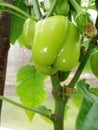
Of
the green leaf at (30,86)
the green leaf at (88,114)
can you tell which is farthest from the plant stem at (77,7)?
the green leaf at (30,86)

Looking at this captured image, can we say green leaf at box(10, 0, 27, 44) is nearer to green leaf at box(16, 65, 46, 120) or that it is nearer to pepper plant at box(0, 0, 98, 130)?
green leaf at box(16, 65, 46, 120)

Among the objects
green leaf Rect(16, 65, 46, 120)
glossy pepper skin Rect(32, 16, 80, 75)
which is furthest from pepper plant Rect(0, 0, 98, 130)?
green leaf Rect(16, 65, 46, 120)

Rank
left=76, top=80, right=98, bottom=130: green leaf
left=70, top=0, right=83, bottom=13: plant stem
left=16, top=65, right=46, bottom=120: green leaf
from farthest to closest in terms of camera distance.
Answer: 1. left=16, top=65, right=46, bottom=120: green leaf
2. left=70, top=0, right=83, bottom=13: plant stem
3. left=76, top=80, right=98, bottom=130: green leaf

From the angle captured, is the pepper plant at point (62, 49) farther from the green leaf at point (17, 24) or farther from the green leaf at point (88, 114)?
the green leaf at point (17, 24)

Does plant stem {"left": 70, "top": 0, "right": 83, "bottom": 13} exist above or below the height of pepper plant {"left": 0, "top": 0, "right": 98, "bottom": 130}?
above

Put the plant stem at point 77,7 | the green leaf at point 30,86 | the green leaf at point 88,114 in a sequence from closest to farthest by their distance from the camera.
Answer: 1. the green leaf at point 88,114
2. the plant stem at point 77,7
3. the green leaf at point 30,86

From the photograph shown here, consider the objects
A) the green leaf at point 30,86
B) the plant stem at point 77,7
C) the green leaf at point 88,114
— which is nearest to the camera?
the green leaf at point 88,114
